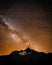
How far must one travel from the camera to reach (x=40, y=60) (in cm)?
1788

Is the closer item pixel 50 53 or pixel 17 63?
pixel 17 63

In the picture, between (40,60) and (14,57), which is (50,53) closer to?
(40,60)

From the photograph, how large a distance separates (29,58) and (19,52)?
1036 mm

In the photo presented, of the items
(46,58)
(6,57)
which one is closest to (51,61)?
(46,58)

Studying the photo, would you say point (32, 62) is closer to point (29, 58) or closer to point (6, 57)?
point (29, 58)

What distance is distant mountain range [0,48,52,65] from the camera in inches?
691

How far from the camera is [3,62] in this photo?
17766 mm

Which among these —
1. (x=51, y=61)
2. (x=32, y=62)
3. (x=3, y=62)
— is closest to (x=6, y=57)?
(x=3, y=62)

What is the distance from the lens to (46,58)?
18.0 meters

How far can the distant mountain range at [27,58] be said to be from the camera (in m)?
17.6

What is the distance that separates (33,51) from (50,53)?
1121 mm

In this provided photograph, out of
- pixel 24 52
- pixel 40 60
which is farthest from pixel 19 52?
pixel 40 60

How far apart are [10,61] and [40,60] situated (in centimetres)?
187

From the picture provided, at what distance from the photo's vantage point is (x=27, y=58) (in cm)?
1780
